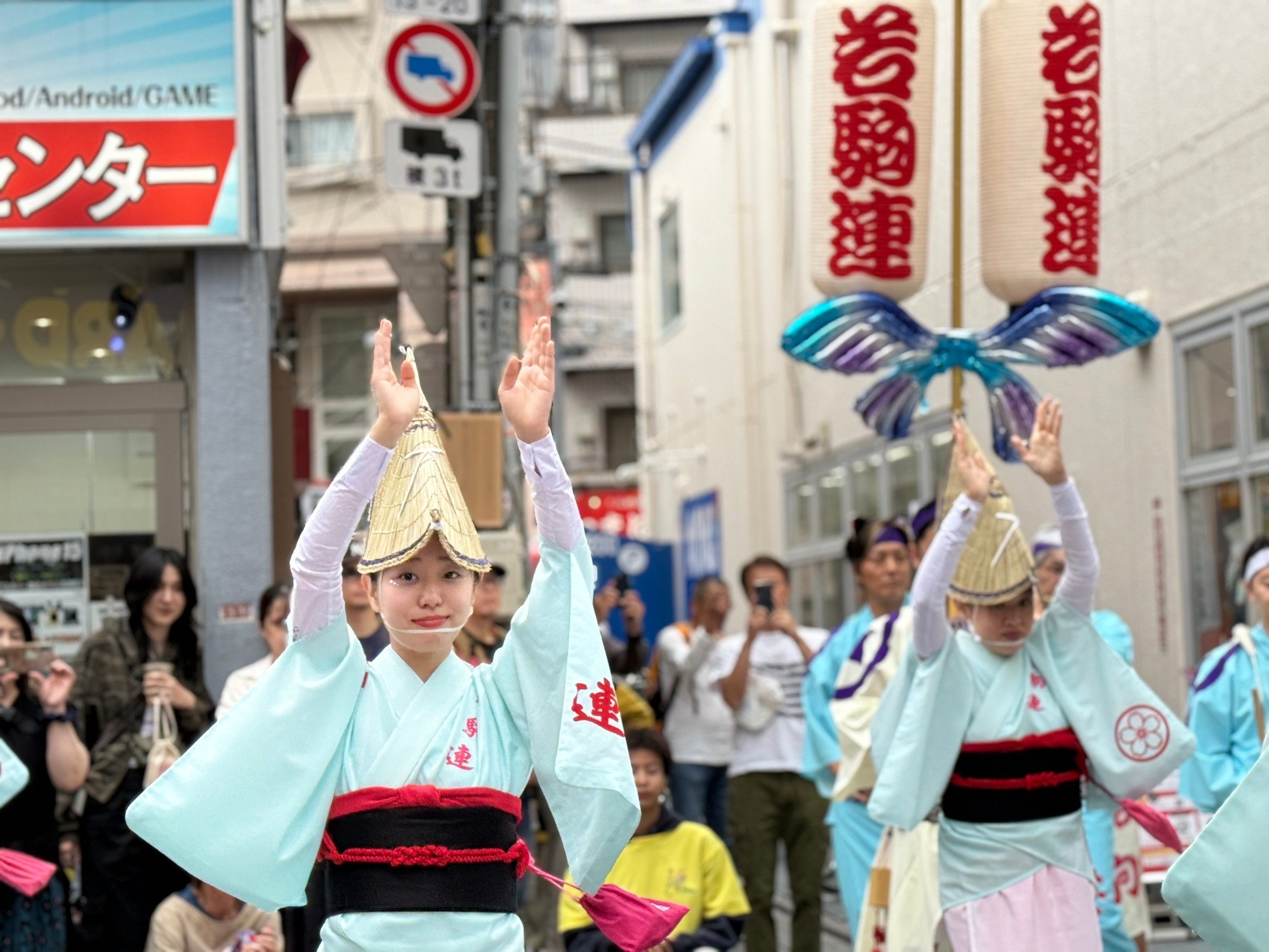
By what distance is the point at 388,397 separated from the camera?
3.93 m

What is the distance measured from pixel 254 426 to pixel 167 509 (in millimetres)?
645

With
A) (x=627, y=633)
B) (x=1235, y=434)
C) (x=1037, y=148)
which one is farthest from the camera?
(x=627, y=633)

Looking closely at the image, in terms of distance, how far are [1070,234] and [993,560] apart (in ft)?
8.41

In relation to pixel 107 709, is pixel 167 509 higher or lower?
higher

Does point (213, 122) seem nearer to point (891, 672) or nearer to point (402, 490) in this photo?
point (891, 672)

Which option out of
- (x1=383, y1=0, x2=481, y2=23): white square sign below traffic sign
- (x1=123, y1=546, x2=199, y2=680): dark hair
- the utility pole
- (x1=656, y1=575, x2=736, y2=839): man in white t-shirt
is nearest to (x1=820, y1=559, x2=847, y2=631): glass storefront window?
the utility pole

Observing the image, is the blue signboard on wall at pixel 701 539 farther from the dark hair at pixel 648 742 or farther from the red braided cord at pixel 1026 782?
the red braided cord at pixel 1026 782

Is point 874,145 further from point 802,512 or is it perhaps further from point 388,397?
point 802,512

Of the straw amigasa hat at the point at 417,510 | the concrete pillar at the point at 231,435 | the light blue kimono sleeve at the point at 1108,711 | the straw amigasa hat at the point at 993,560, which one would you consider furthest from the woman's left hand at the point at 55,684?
the light blue kimono sleeve at the point at 1108,711

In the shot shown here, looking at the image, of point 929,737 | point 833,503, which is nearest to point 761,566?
point 929,737

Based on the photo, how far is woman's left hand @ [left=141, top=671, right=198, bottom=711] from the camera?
713 centimetres

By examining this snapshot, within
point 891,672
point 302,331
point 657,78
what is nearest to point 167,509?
point 891,672

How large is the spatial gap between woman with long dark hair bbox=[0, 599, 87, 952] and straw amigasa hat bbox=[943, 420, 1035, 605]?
333 cm

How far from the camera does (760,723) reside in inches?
345
